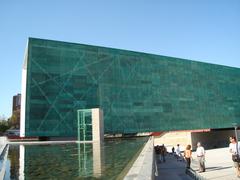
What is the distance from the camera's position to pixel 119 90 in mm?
50875

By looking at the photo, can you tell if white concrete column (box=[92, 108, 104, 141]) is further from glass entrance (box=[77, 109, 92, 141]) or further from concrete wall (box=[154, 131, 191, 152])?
concrete wall (box=[154, 131, 191, 152])

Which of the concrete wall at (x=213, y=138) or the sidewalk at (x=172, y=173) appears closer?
the sidewalk at (x=172, y=173)

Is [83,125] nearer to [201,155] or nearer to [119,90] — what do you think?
[119,90]

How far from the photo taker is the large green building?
1692 inches

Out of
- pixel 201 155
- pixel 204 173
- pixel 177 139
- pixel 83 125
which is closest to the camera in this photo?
pixel 201 155

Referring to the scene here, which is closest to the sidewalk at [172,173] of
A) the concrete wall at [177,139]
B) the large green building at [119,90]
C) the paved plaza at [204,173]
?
the paved plaza at [204,173]

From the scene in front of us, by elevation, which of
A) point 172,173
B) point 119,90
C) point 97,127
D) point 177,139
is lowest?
point 172,173

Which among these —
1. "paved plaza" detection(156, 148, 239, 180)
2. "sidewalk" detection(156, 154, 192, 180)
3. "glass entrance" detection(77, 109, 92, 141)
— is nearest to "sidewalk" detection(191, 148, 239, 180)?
"paved plaza" detection(156, 148, 239, 180)

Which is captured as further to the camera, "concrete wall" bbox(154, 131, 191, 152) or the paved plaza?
"concrete wall" bbox(154, 131, 191, 152)

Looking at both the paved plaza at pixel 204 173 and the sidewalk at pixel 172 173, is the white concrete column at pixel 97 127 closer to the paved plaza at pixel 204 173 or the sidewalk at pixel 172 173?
the paved plaza at pixel 204 173

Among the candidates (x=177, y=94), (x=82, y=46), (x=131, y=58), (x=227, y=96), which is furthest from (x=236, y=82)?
(x=82, y=46)

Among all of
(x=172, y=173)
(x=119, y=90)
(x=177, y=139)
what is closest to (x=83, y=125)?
(x=119, y=90)

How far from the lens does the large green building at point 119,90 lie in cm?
4297

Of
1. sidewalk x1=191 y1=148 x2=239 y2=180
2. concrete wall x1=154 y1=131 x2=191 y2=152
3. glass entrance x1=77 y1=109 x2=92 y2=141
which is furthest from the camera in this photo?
concrete wall x1=154 y1=131 x2=191 y2=152
